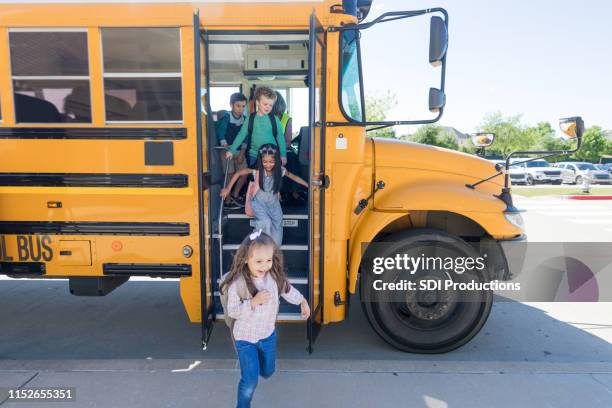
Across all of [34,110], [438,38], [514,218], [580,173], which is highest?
[438,38]

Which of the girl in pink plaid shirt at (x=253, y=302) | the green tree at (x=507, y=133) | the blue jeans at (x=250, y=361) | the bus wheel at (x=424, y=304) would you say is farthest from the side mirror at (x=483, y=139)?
the green tree at (x=507, y=133)

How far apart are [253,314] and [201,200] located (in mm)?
1108

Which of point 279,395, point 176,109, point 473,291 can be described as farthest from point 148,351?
point 473,291

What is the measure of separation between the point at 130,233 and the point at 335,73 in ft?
6.45

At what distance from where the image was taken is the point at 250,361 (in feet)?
7.49

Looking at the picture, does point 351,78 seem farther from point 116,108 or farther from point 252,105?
point 116,108

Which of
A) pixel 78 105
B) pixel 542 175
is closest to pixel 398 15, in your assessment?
pixel 78 105

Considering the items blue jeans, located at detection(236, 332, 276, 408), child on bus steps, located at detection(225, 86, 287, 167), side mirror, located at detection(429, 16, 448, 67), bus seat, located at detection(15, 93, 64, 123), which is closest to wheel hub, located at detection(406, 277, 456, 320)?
blue jeans, located at detection(236, 332, 276, 408)

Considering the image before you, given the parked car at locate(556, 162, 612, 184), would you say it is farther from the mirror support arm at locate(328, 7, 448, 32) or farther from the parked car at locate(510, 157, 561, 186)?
the mirror support arm at locate(328, 7, 448, 32)

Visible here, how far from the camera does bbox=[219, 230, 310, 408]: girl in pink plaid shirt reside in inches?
86.2

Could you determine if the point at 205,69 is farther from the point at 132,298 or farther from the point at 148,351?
the point at 132,298

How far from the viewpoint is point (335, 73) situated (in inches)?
122

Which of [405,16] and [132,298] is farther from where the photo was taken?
[132,298]

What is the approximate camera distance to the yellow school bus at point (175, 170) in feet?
9.97
